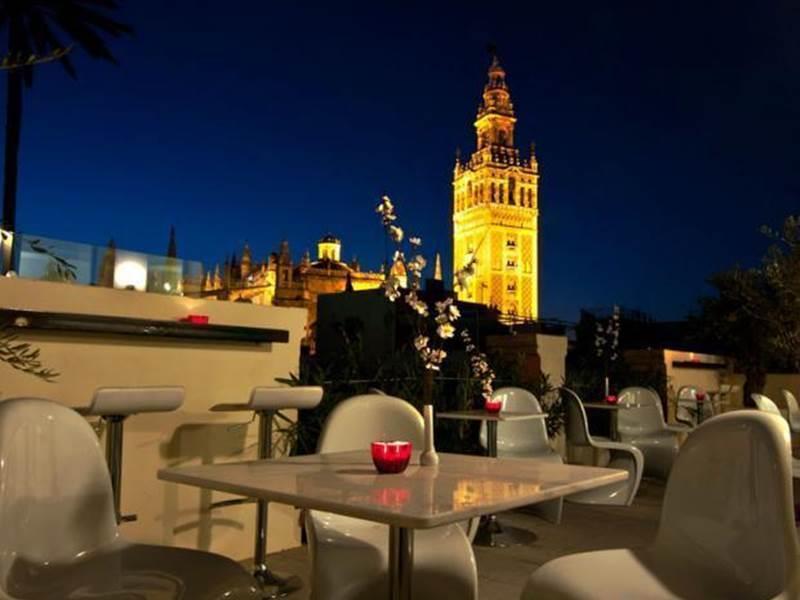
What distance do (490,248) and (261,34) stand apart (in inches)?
1891

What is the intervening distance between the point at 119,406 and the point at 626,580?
6.57 feet

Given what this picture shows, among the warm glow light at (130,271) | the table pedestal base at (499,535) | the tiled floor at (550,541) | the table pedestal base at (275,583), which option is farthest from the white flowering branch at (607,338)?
the warm glow light at (130,271)

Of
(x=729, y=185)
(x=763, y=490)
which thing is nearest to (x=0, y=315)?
(x=763, y=490)

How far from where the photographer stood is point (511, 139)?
73.7 meters

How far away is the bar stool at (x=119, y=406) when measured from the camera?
9.61 feet

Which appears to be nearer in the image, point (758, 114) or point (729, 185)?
point (758, 114)

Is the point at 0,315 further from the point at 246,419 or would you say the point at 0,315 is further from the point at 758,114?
the point at 758,114

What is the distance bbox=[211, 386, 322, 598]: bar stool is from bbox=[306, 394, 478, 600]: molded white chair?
1039 mm

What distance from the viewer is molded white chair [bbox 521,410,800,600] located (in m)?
1.68

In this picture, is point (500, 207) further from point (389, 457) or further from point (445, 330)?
point (389, 457)

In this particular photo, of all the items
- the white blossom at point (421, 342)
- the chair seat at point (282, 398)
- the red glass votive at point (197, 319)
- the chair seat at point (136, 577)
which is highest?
the red glass votive at point (197, 319)

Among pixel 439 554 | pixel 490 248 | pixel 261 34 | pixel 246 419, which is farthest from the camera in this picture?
pixel 490 248

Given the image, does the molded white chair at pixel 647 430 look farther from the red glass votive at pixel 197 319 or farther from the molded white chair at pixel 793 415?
the red glass votive at pixel 197 319

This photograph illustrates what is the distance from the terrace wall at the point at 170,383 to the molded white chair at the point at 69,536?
1476mm
